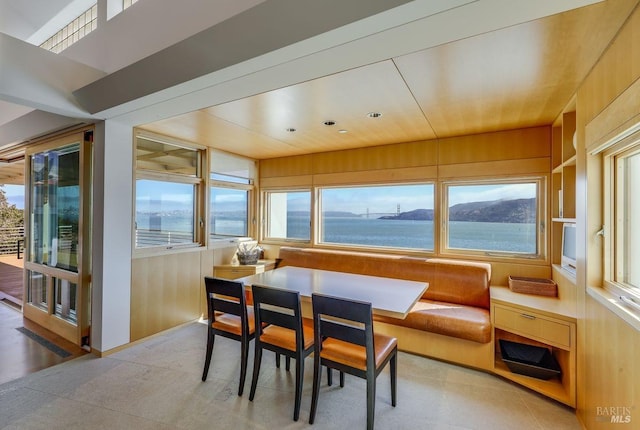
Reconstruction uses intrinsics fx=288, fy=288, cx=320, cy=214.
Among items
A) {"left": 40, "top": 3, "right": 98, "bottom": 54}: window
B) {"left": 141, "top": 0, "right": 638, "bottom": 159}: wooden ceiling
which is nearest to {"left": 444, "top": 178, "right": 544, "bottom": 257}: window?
{"left": 141, "top": 0, "right": 638, "bottom": 159}: wooden ceiling

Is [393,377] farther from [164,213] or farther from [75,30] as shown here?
[75,30]

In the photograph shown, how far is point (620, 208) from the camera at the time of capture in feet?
5.61

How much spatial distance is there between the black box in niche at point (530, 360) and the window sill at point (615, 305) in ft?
2.96

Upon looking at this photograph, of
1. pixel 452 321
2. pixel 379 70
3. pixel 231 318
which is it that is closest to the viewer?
pixel 379 70

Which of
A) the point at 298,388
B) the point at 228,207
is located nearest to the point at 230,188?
the point at 228,207

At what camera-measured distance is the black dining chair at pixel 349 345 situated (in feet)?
5.89

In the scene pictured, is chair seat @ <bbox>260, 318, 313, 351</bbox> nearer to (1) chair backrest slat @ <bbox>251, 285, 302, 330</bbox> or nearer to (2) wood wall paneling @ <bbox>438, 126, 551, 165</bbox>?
(1) chair backrest slat @ <bbox>251, 285, 302, 330</bbox>

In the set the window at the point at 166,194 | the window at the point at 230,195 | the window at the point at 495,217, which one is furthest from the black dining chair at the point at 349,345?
the window at the point at 230,195

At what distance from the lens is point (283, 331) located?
7.46 feet

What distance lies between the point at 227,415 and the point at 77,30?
179 inches

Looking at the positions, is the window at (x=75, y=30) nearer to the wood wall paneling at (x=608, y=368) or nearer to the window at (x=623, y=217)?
the window at (x=623, y=217)

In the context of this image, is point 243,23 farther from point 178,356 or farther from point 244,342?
point 178,356

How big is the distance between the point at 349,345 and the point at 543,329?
5.27 ft

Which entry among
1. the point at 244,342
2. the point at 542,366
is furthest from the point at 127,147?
the point at 542,366
